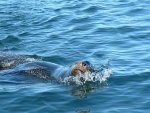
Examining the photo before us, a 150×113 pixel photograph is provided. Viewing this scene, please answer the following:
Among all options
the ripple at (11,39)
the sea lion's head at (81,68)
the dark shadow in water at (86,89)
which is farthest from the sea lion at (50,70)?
the ripple at (11,39)

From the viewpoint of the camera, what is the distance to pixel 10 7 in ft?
66.4

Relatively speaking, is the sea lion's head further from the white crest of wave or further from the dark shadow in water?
the dark shadow in water

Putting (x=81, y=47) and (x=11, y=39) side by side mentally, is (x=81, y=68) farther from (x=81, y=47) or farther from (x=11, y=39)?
(x=11, y=39)


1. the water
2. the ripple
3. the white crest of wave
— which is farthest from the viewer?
the ripple

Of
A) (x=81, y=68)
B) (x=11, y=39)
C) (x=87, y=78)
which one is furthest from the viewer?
(x=11, y=39)

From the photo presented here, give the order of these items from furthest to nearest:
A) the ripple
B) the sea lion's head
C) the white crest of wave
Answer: the ripple
the white crest of wave
the sea lion's head

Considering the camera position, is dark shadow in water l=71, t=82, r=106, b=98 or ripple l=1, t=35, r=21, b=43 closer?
dark shadow in water l=71, t=82, r=106, b=98

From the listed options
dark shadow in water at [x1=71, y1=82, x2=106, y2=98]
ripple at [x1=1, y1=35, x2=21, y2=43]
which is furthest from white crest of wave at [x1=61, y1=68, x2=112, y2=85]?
ripple at [x1=1, y1=35, x2=21, y2=43]

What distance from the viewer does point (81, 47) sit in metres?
13.8

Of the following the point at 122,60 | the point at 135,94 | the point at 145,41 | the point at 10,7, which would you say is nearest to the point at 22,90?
the point at 135,94

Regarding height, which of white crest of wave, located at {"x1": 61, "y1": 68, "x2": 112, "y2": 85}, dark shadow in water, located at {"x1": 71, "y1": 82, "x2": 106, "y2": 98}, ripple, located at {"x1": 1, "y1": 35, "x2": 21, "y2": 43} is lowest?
dark shadow in water, located at {"x1": 71, "y1": 82, "x2": 106, "y2": 98}

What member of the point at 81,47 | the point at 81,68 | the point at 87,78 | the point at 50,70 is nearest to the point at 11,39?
the point at 81,47

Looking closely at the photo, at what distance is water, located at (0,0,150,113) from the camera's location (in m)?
9.26

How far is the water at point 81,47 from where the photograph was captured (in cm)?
926
